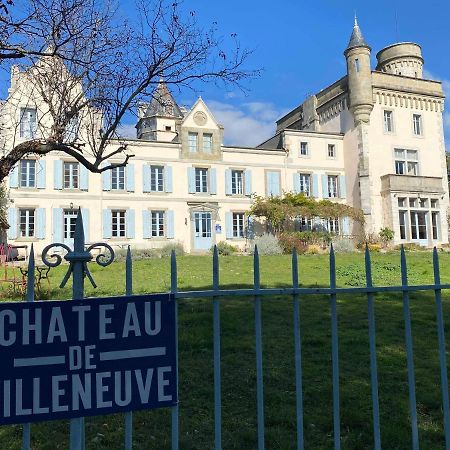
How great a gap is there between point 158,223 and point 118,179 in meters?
3.46

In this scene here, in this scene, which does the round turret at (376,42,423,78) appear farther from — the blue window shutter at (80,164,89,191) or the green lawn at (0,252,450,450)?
the green lawn at (0,252,450,450)

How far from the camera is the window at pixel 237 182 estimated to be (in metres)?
28.9

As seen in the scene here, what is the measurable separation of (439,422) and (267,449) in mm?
1566

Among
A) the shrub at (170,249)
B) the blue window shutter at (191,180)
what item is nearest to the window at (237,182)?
the blue window shutter at (191,180)

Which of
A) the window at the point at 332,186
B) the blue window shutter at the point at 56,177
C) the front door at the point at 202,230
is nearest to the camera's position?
the blue window shutter at the point at 56,177

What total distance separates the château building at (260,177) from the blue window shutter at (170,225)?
0.20 feet

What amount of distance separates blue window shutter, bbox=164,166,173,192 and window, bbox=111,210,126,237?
3.00 meters

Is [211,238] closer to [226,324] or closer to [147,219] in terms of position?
[147,219]

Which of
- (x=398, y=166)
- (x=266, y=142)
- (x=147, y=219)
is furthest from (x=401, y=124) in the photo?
(x=147, y=219)

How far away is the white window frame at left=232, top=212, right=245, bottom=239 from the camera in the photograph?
93.4ft

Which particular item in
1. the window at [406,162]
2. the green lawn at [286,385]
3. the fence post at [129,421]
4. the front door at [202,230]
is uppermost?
the window at [406,162]

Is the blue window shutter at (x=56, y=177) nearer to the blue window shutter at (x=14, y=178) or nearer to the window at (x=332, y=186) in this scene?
the blue window shutter at (x=14, y=178)

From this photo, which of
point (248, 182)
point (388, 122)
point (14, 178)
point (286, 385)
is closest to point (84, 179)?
point (14, 178)

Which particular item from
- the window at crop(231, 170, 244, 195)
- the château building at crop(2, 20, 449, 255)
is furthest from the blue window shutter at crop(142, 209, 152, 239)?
the window at crop(231, 170, 244, 195)
